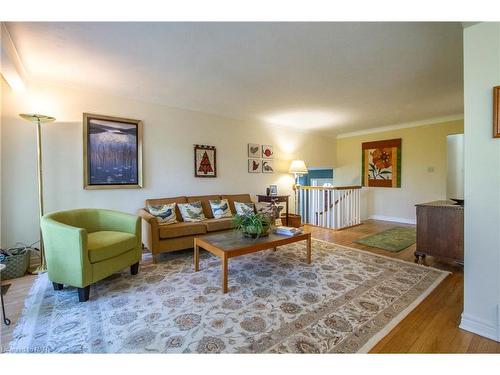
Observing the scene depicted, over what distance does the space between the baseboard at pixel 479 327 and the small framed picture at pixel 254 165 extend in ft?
12.6

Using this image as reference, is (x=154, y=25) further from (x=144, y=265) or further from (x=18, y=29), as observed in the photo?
(x=144, y=265)

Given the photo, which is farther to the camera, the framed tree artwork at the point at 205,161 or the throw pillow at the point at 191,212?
the framed tree artwork at the point at 205,161

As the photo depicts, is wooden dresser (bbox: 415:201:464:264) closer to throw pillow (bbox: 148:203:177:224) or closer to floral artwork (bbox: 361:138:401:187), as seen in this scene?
floral artwork (bbox: 361:138:401:187)

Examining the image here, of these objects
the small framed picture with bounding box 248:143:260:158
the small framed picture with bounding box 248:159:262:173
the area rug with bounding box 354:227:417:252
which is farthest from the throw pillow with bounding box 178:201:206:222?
the area rug with bounding box 354:227:417:252

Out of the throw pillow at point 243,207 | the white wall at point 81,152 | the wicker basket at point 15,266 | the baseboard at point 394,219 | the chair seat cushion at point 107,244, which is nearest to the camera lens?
the chair seat cushion at point 107,244

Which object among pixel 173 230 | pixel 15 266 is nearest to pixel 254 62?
pixel 173 230

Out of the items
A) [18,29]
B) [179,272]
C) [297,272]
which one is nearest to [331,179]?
[297,272]

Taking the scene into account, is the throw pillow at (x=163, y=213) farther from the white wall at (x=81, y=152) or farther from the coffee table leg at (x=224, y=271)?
the coffee table leg at (x=224, y=271)

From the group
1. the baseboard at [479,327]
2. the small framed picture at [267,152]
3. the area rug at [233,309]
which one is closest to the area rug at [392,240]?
the area rug at [233,309]

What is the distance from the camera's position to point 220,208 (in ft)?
12.7

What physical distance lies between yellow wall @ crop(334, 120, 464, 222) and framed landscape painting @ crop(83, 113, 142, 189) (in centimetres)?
553

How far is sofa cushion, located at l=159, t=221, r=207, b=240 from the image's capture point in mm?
3033

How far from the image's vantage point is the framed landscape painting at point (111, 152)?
3.18 metres

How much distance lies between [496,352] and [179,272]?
2.65m
